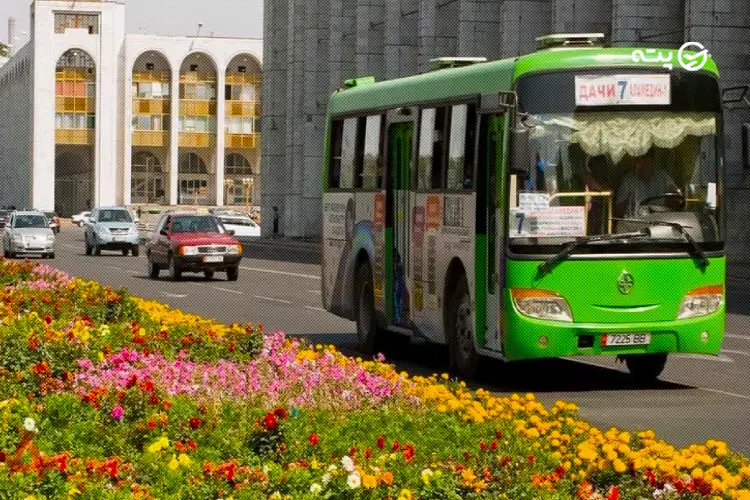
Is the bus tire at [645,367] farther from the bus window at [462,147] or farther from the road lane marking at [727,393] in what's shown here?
the bus window at [462,147]

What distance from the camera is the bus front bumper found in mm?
17828

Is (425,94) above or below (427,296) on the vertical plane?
above

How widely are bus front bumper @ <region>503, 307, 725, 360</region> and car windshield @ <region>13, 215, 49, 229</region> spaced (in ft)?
161

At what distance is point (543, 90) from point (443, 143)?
1999 mm

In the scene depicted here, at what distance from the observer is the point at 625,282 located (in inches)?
708

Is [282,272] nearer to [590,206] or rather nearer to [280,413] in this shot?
[590,206]

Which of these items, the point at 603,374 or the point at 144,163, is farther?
the point at 144,163

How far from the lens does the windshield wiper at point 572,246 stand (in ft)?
58.2

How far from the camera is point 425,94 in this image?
2047cm

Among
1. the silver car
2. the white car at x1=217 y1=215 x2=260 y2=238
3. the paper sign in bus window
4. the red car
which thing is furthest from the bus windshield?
the white car at x1=217 y1=215 x2=260 y2=238

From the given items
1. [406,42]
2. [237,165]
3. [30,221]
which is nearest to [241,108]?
[237,165]

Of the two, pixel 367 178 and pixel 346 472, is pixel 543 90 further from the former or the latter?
pixel 346 472

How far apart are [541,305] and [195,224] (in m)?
29.5

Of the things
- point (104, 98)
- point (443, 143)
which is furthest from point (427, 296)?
point (104, 98)
